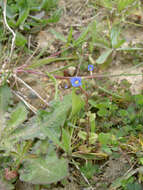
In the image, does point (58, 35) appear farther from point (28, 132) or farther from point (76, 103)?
point (28, 132)

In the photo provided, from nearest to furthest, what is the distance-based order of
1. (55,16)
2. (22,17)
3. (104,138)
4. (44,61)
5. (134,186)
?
(134,186), (104,138), (44,61), (22,17), (55,16)

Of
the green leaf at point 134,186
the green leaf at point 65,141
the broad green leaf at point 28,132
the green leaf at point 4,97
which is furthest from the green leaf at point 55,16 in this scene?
the green leaf at point 134,186

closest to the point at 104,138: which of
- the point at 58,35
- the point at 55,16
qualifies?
the point at 58,35

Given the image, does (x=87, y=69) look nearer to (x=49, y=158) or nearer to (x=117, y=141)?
(x=117, y=141)

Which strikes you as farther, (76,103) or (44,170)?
(76,103)

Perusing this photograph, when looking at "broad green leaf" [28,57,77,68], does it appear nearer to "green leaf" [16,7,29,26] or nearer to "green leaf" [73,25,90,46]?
"green leaf" [73,25,90,46]

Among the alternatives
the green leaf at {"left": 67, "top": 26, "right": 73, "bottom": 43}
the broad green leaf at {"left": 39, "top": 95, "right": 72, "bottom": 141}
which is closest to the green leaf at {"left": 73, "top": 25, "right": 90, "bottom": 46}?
the green leaf at {"left": 67, "top": 26, "right": 73, "bottom": 43}
